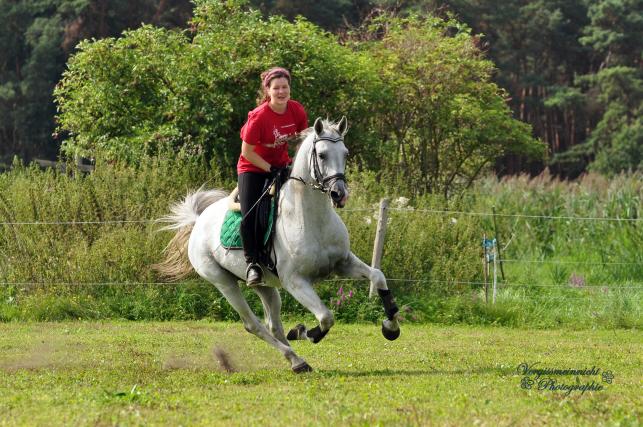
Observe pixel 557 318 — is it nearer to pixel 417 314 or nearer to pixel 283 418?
pixel 417 314

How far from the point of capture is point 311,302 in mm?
9633

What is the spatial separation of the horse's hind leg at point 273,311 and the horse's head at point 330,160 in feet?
6.31

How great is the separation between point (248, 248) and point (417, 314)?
254 inches

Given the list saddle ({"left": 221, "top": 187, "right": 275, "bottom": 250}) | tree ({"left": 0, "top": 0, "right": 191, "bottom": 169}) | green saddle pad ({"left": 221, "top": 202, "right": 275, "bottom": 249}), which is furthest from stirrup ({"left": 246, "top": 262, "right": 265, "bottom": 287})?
tree ({"left": 0, "top": 0, "right": 191, "bottom": 169})

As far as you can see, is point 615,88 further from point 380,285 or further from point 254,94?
point 380,285

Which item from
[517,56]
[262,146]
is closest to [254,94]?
[262,146]

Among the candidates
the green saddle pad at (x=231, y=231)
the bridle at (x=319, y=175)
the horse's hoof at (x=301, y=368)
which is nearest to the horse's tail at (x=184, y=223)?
the green saddle pad at (x=231, y=231)

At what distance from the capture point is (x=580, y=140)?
57.3 meters

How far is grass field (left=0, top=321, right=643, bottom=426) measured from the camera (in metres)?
7.41

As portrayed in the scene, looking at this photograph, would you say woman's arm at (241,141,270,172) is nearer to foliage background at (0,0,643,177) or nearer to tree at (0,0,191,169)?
foliage background at (0,0,643,177)

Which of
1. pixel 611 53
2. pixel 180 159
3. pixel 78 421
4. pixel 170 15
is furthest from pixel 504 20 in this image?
pixel 78 421

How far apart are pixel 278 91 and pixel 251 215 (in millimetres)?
1235

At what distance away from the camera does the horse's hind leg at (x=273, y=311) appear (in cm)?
1077

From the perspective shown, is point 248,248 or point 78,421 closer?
point 78,421
